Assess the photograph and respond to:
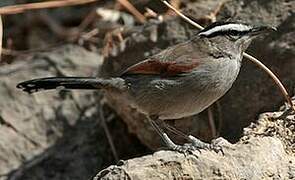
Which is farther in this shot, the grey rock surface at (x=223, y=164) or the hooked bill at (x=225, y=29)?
the hooked bill at (x=225, y=29)

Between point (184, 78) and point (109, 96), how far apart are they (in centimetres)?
131

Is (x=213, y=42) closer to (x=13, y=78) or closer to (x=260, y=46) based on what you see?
(x=260, y=46)

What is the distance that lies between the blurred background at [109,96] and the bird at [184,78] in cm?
23

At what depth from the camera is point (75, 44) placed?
298 inches

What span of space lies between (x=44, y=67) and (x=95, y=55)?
1.89ft

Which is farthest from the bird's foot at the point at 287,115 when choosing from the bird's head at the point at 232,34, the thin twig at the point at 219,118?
the thin twig at the point at 219,118

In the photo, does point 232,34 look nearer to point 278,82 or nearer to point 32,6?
point 278,82

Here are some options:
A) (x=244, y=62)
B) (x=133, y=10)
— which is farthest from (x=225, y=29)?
(x=133, y=10)

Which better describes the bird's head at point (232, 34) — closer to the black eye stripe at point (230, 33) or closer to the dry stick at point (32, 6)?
the black eye stripe at point (230, 33)

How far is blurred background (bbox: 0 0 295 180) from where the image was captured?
548 centimetres

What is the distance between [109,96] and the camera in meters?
5.87

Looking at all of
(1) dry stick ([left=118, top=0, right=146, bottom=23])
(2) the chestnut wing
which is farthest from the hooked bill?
(1) dry stick ([left=118, top=0, right=146, bottom=23])

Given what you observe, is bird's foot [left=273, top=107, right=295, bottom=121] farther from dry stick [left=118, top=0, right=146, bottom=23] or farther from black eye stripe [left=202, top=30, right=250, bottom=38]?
dry stick [left=118, top=0, right=146, bottom=23]

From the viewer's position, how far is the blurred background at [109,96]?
548cm
